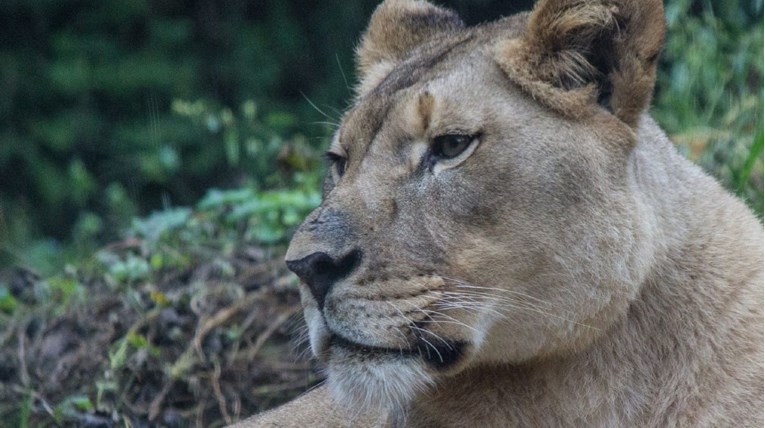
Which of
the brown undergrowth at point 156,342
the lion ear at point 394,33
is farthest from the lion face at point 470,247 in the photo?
the brown undergrowth at point 156,342

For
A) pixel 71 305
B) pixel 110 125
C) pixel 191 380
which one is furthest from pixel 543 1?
pixel 110 125

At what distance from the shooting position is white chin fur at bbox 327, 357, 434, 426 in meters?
2.90

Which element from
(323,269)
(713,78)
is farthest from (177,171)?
(323,269)

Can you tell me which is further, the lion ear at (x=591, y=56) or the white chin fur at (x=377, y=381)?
the lion ear at (x=591, y=56)

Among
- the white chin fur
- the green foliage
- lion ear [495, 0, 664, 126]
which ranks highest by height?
lion ear [495, 0, 664, 126]

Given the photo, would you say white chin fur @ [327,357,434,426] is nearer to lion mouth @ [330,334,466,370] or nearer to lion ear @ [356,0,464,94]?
lion mouth @ [330,334,466,370]

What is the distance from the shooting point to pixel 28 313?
5.45m

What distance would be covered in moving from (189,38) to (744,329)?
18.9ft

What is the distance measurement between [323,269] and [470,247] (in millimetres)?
361

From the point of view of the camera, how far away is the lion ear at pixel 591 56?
3.08 meters

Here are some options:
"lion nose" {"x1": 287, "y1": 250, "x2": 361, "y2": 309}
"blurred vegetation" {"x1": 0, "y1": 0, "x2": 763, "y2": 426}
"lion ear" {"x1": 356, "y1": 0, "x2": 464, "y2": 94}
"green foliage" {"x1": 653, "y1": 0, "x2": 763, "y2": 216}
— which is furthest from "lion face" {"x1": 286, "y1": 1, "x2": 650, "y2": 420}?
"green foliage" {"x1": 653, "y1": 0, "x2": 763, "y2": 216}

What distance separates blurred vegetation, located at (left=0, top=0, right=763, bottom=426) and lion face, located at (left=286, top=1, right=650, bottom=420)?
1.01m

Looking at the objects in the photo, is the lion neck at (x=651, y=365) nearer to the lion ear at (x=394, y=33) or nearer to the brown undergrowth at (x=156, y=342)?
the lion ear at (x=394, y=33)

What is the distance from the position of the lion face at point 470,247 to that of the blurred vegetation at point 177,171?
3.31ft
